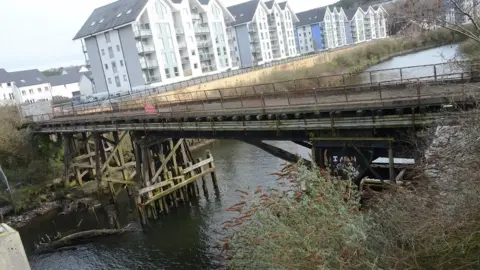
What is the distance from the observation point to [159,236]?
14.9m

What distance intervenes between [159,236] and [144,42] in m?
29.3

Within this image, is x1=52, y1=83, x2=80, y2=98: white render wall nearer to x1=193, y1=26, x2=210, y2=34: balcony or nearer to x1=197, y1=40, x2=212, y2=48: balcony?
x1=197, y1=40, x2=212, y2=48: balcony

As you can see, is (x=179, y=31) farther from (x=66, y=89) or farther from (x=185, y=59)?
(x=66, y=89)

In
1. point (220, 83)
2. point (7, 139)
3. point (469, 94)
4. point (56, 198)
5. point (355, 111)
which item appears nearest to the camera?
point (469, 94)

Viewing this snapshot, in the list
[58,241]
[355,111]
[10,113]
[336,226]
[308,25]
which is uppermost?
[308,25]

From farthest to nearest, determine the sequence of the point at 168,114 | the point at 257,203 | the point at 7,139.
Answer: the point at 7,139, the point at 168,114, the point at 257,203

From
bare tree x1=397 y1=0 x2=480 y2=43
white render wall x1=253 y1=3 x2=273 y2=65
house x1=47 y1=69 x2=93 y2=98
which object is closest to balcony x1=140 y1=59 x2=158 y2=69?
white render wall x1=253 y1=3 x2=273 y2=65

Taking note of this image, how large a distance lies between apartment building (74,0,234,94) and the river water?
22.9 metres

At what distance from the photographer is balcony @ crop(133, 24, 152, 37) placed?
126 ft

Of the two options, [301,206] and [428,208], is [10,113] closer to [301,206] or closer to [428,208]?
[301,206]

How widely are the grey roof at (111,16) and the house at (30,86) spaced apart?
23529 mm

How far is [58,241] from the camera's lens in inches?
600

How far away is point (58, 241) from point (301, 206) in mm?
12775

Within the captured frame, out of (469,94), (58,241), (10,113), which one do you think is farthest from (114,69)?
(469,94)
